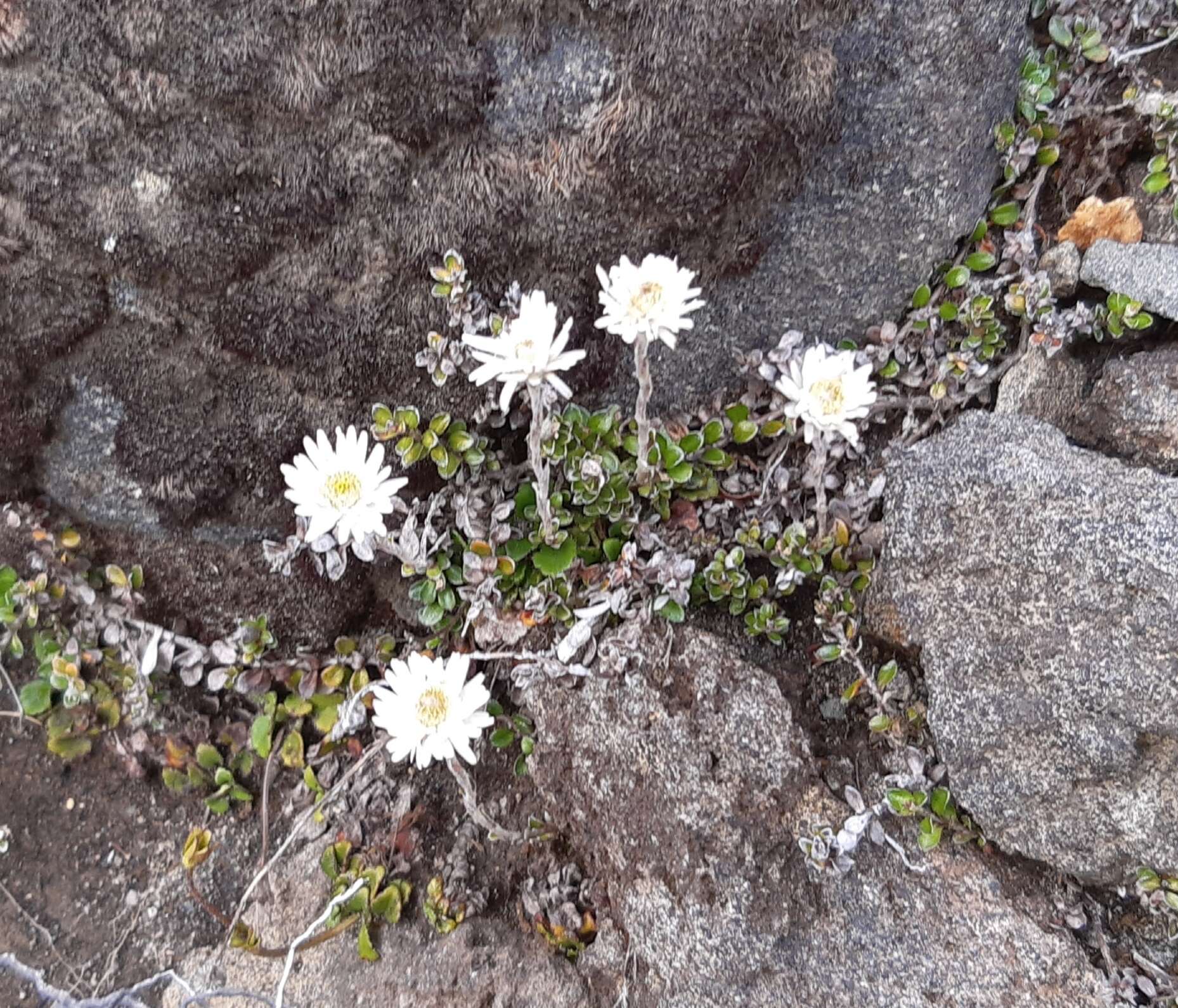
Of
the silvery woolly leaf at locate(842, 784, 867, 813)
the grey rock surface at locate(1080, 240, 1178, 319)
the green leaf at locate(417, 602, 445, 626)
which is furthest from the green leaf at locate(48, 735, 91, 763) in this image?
the grey rock surface at locate(1080, 240, 1178, 319)

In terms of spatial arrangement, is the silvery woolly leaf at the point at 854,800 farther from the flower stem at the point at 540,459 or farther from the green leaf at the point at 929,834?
the flower stem at the point at 540,459

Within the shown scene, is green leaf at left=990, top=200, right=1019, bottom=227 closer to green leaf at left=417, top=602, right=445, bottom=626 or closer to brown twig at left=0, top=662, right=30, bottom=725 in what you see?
green leaf at left=417, top=602, right=445, bottom=626

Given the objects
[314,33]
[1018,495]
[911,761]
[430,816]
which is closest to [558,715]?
[430,816]

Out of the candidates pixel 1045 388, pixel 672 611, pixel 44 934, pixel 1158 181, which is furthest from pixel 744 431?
pixel 44 934

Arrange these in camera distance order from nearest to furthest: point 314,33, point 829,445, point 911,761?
point 314,33
point 911,761
point 829,445

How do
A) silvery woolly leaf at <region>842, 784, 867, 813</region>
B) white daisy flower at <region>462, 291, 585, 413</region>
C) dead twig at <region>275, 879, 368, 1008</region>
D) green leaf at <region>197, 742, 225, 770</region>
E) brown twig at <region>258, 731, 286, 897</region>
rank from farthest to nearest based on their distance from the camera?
green leaf at <region>197, 742, 225, 770</region>, brown twig at <region>258, 731, 286, 897</region>, dead twig at <region>275, 879, 368, 1008</region>, silvery woolly leaf at <region>842, 784, 867, 813</region>, white daisy flower at <region>462, 291, 585, 413</region>

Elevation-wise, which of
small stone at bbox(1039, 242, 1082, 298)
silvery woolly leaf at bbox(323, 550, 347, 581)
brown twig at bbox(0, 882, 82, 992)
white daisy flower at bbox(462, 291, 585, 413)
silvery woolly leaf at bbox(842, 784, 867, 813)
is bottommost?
brown twig at bbox(0, 882, 82, 992)

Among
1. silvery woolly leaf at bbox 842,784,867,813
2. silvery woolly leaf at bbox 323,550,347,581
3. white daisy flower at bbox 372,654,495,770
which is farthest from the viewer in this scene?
silvery woolly leaf at bbox 323,550,347,581

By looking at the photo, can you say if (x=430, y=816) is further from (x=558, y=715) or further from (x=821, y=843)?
(x=821, y=843)
